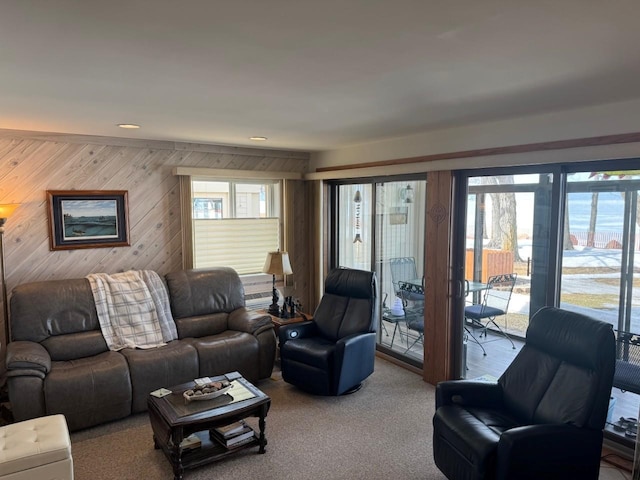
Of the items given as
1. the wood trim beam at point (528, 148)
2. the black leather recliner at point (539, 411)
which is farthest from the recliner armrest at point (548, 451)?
the wood trim beam at point (528, 148)

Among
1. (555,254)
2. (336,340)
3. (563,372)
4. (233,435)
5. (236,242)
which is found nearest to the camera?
(563,372)

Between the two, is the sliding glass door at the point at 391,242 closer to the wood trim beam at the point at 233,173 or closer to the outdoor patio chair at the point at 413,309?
the outdoor patio chair at the point at 413,309

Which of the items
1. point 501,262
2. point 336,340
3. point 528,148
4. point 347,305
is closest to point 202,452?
A: point 336,340

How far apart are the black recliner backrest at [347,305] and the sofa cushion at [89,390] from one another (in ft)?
6.39

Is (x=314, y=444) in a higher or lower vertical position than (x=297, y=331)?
lower

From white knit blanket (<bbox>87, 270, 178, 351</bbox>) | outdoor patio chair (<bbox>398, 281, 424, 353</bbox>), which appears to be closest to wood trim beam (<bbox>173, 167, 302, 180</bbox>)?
white knit blanket (<bbox>87, 270, 178, 351</bbox>)

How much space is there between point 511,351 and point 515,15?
3.22 metres

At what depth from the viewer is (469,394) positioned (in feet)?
9.55

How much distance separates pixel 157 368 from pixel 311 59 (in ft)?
9.63

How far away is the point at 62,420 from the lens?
9.25ft

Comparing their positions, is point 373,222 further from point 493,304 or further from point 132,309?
point 132,309

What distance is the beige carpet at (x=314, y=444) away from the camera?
115 inches

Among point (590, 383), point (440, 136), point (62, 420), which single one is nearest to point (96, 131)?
point (62, 420)

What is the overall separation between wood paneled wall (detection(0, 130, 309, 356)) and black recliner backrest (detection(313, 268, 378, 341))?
1.80m
